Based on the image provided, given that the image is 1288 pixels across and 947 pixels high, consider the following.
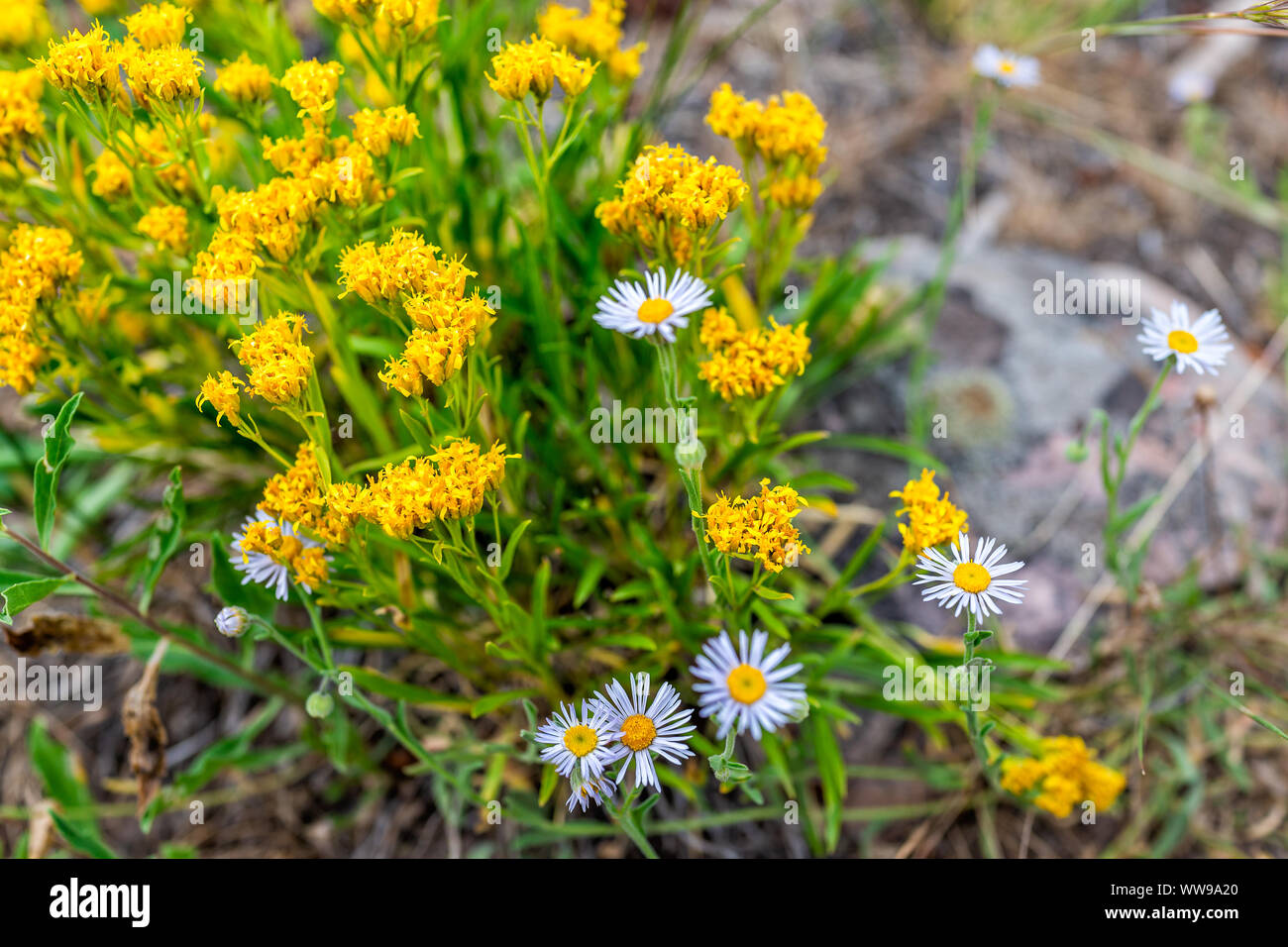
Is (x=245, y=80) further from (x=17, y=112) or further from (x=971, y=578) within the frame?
(x=971, y=578)

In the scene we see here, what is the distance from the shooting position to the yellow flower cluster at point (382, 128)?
2.18 m

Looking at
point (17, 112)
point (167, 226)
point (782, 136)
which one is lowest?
point (167, 226)

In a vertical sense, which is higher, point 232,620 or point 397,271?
point 397,271

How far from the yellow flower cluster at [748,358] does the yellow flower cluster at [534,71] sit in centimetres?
66

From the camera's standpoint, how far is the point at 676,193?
2.05 meters

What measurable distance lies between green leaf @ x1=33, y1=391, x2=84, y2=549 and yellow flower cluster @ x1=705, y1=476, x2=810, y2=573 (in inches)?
59.2

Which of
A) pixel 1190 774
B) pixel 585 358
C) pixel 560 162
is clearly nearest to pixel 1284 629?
pixel 1190 774

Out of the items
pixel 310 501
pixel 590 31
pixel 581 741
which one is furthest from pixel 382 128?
pixel 581 741

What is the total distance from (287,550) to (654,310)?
997mm

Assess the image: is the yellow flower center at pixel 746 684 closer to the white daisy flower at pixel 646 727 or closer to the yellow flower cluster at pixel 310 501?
the white daisy flower at pixel 646 727

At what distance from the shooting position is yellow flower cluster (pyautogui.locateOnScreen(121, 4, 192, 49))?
7.18 feet

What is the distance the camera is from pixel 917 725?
125 inches
